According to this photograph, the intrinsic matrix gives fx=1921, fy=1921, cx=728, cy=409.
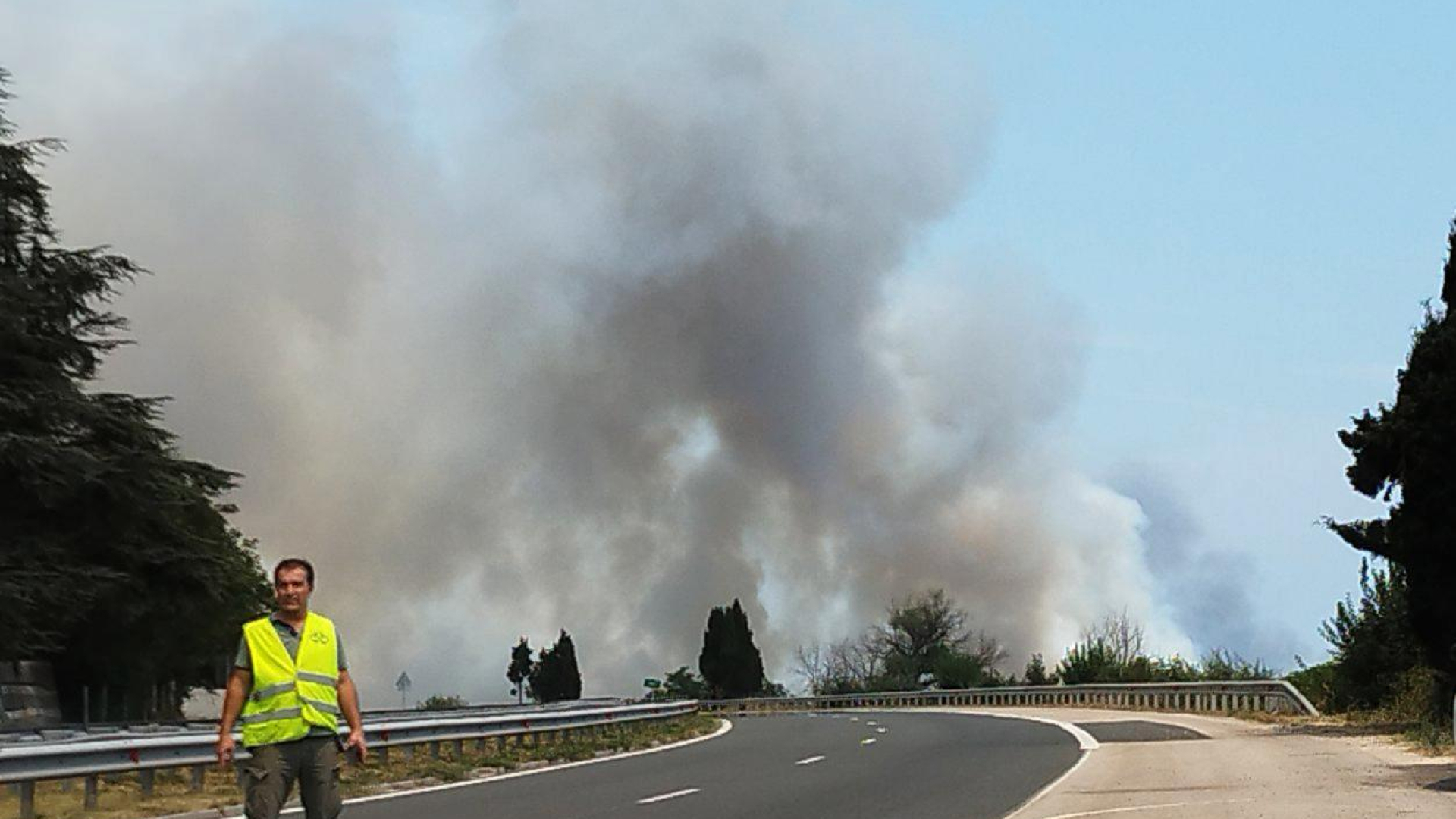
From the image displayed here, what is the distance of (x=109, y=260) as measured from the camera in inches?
2124

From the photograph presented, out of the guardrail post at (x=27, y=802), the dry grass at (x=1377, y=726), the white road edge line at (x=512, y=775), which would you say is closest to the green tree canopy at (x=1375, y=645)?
the dry grass at (x=1377, y=726)

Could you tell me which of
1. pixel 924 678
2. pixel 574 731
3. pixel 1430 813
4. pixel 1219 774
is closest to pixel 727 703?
pixel 924 678

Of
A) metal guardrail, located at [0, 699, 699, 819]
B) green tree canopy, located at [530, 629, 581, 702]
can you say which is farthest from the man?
green tree canopy, located at [530, 629, 581, 702]

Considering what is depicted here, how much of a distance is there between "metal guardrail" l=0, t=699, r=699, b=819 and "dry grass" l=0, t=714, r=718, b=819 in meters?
0.26

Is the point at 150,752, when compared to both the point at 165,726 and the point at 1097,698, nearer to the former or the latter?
the point at 165,726

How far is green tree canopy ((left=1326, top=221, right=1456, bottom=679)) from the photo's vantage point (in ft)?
98.3

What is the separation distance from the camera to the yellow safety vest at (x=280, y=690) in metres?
11.4

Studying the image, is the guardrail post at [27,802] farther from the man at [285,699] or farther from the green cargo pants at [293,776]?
the man at [285,699]

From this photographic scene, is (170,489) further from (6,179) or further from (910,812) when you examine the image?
(910,812)

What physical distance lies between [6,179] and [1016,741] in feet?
108

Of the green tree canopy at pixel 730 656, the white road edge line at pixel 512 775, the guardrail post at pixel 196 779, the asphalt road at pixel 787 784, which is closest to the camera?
the asphalt road at pixel 787 784

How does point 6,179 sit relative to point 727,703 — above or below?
above

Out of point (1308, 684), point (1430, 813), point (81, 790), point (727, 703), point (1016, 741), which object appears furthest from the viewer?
point (727, 703)

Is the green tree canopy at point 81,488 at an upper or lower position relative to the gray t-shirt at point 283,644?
upper
